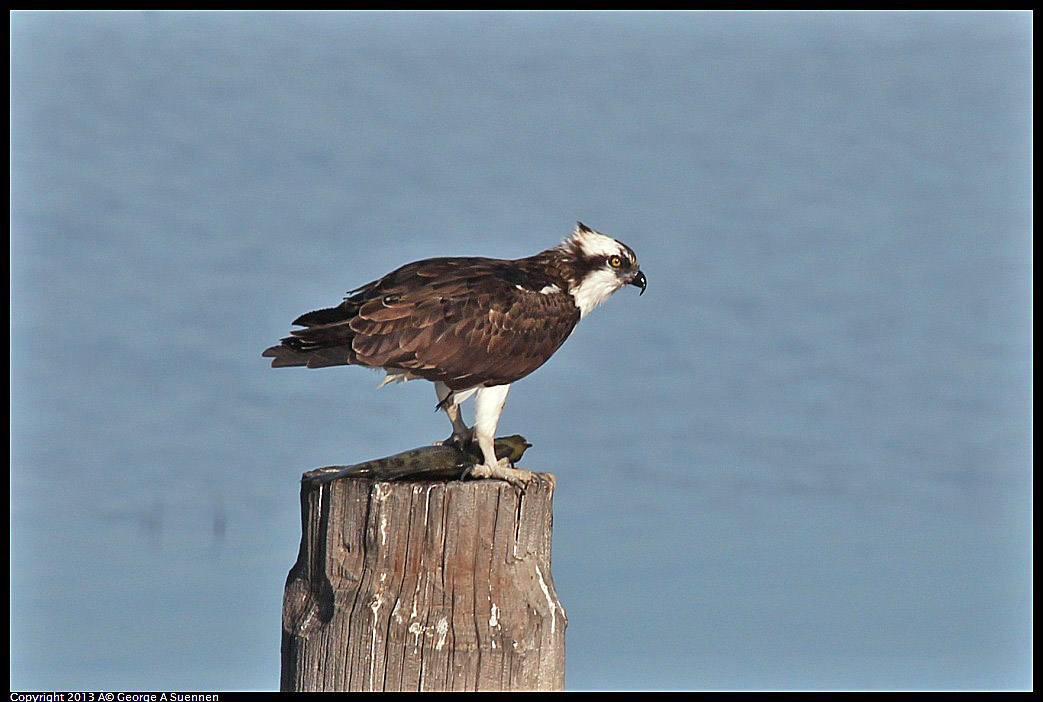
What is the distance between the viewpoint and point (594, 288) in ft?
26.8

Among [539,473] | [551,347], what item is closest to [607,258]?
[551,347]

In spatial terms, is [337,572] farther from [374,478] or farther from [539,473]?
[539,473]

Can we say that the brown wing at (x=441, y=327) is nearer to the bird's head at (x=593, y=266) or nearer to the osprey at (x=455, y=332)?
the osprey at (x=455, y=332)

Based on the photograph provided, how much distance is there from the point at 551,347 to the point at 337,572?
267cm

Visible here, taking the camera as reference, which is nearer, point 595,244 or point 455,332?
point 455,332

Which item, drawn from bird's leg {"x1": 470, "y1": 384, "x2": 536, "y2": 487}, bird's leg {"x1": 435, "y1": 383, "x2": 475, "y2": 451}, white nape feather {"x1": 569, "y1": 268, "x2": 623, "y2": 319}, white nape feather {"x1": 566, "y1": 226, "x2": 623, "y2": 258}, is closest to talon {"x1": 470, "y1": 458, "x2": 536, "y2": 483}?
bird's leg {"x1": 470, "y1": 384, "x2": 536, "y2": 487}

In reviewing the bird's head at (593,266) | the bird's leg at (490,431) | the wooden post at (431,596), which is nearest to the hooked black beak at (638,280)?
the bird's head at (593,266)

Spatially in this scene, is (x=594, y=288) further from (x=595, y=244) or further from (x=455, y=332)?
(x=455, y=332)

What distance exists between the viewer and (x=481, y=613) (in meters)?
5.36

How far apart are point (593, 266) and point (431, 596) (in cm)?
338

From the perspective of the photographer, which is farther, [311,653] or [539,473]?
[539,473]

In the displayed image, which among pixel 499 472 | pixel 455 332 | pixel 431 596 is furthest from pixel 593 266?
pixel 431 596

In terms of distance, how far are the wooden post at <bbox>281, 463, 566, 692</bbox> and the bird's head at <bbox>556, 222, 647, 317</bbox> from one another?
2824 millimetres

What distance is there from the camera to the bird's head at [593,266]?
8.11m
